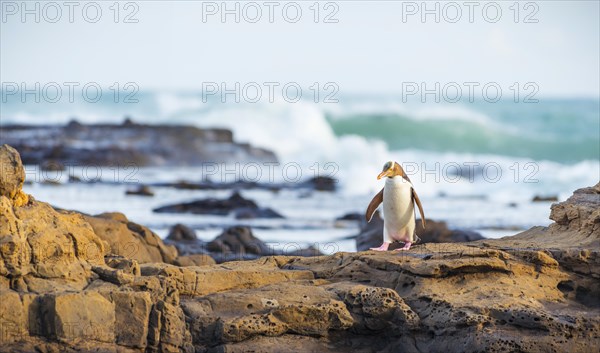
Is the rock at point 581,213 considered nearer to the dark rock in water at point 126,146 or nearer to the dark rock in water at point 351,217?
the dark rock in water at point 351,217

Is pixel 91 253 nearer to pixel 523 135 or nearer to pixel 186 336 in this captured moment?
pixel 186 336

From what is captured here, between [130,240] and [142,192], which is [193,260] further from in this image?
[142,192]

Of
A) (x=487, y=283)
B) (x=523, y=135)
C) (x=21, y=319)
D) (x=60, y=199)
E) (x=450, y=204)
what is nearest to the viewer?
(x=21, y=319)

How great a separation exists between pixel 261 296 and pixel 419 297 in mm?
1167

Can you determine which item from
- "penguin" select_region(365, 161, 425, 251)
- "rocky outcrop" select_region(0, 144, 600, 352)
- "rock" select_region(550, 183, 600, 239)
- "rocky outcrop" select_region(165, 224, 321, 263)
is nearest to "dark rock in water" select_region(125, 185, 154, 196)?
"rocky outcrop" select_region(165, 224, 321, 263)

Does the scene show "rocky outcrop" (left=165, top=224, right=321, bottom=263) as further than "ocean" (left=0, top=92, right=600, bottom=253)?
No

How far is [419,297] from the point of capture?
7973 millimetres

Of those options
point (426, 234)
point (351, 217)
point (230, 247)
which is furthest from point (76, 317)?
point (351, 217)

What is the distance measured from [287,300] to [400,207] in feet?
7.57

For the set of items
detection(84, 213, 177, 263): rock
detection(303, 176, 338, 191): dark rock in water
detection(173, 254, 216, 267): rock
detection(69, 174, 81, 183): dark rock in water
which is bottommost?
detection(303, 176, 338, 191): dark rock in water

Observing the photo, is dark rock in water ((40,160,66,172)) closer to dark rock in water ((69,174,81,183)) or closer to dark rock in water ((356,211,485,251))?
dark rock in water ((69,174,81,183))

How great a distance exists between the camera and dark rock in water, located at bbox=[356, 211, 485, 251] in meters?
13.8

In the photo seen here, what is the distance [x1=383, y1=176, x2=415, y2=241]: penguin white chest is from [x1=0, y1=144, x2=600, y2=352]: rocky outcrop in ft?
3.79

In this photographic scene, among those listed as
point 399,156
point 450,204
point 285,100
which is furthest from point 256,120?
point 450,204
